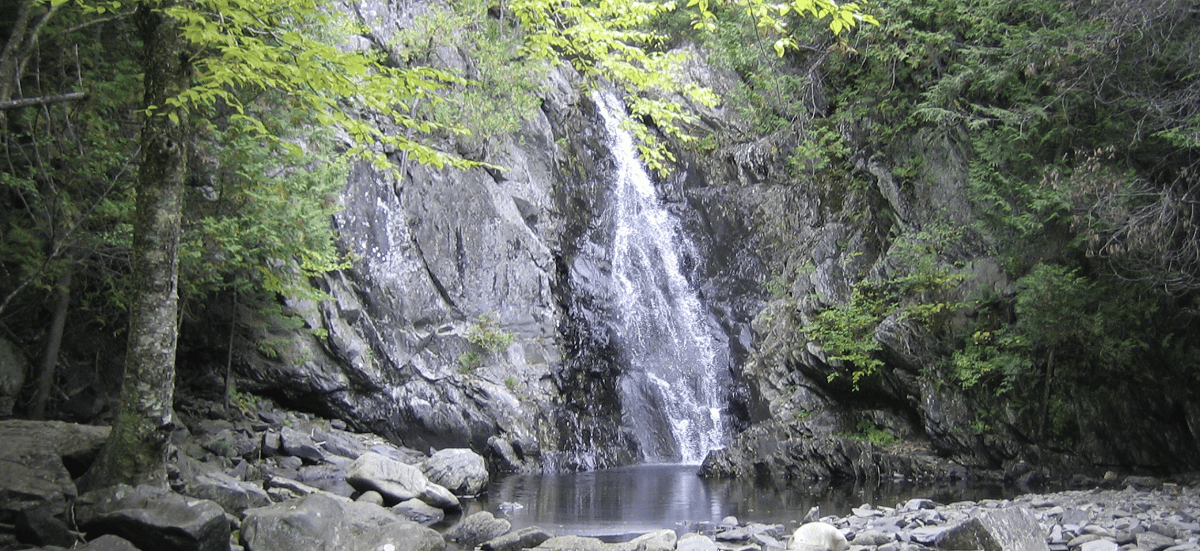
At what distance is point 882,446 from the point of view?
12484 millimetres

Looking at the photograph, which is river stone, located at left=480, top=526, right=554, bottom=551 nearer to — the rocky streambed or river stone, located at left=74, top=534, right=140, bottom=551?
the rocky streambed

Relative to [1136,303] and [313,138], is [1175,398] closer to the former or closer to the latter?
[1136,303]

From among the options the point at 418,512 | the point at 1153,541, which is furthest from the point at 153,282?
the point at 1153,541

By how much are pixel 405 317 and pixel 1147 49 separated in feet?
41.3

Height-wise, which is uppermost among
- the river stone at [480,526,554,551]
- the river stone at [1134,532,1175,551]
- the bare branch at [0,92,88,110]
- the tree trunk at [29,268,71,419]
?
the bare branch at [0,92,88,110]

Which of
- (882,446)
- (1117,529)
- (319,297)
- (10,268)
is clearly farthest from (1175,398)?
(10,268)

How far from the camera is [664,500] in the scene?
1002 centimetres

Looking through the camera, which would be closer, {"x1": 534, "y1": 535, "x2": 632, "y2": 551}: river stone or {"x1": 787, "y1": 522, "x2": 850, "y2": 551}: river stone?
{"x1": 787, "y1": 522, "x2": 850, "y2": 551}: river stone

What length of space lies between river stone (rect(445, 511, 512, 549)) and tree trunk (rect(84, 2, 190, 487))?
2.48m

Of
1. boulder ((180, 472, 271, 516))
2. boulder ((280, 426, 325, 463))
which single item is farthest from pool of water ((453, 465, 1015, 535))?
boulder ((180, 472, 271, 516))

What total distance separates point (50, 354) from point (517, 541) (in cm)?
512

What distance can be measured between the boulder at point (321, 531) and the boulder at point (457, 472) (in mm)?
4189

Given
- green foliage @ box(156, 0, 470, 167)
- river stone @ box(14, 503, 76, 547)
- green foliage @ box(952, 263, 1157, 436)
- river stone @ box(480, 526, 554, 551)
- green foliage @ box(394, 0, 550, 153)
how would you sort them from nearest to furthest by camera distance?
green foliage @ box(156, 0, 470, 167) < river stone @ box(14, 503, 76, 547) < river stone @ box(480, 526, 554, 551) < green foliage @ box(952, 263, 1157, 436) < green foliage @ box(394, 0, 550, 153)

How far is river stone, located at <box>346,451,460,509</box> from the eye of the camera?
336 inches
